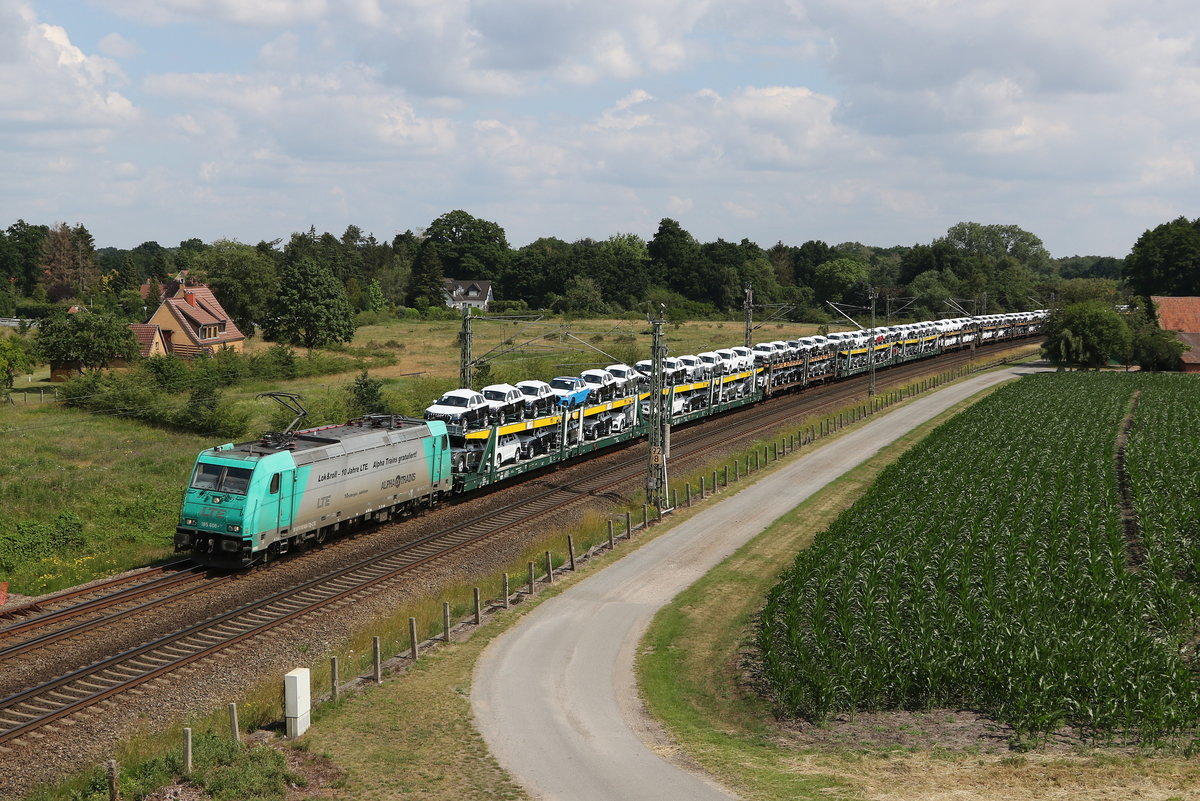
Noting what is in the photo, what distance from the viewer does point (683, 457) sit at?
56000mm

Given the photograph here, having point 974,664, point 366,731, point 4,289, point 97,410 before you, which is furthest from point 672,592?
point 4,289

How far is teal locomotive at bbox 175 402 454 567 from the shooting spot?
105 ft

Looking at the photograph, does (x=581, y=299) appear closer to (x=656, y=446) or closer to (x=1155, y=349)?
(x=1155, y=349)

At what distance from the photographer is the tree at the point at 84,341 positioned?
7831 centimetres

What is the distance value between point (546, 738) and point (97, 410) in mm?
56855

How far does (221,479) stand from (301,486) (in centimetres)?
270

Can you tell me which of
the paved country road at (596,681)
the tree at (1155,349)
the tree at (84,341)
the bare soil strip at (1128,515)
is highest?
the tree at (84,341)

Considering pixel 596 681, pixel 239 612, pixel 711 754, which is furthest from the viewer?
pixel 239 612

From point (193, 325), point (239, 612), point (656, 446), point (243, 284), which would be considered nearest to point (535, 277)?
point (243, 284)

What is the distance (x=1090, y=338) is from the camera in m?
103

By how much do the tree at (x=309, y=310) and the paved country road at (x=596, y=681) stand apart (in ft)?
216

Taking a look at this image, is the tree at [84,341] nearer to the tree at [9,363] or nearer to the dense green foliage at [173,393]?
the tree at [9,363]

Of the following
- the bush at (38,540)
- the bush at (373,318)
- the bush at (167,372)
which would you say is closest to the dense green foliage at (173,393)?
the bush at (167,372)

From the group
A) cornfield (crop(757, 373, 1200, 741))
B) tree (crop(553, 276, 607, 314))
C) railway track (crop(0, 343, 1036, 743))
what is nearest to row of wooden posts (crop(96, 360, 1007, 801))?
railway track (crop(0, 343, 1036, 743))
